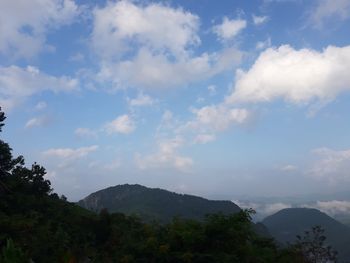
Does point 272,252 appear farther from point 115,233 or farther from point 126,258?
point 115,233

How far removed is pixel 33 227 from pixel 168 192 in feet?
474

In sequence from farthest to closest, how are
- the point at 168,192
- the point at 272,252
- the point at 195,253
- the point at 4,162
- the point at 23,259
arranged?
the point at 168,192, the point at 4,162, the point at 272,252, the point at 195,253, the point at 23,259

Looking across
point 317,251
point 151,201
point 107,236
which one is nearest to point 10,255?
point 107,236

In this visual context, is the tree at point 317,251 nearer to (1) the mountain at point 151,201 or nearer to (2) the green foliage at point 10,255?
(2) the green foliage at point 10,255

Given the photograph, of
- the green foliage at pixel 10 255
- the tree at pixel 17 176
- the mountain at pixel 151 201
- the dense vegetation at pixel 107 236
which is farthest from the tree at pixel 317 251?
the mountain at pixel 151 201

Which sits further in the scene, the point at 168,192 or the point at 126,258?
the point at 168,192

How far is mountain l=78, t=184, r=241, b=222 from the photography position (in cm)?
14625

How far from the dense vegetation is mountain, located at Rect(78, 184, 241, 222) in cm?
10800

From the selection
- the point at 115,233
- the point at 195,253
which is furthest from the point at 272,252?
the point at 115,233

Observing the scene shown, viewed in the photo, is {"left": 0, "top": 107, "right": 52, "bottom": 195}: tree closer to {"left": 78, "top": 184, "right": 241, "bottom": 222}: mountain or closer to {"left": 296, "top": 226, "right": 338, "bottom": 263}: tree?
{"left": 296, "top": 226, "right": 338, "bottom": 263}: tree

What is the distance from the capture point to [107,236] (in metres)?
29.0

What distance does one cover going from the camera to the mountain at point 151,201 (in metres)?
146

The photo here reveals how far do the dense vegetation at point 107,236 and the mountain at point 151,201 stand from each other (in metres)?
108

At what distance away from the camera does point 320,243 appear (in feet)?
108
